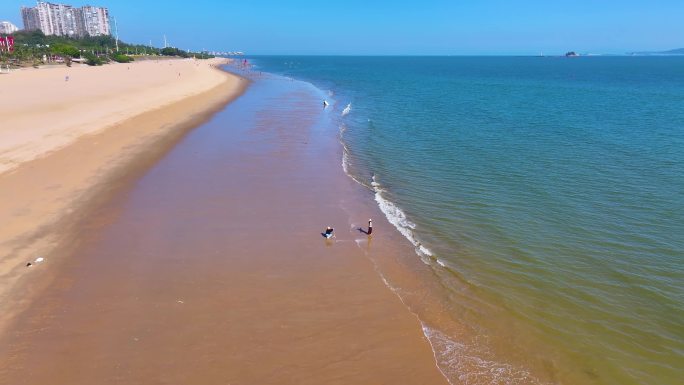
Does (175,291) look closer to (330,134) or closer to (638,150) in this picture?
(330,134)

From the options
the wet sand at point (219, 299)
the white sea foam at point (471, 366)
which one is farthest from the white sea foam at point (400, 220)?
the white sea foam at point (471, 366)

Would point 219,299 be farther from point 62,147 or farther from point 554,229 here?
point 62,147

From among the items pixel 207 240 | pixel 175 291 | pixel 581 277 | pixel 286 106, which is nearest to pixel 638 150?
pixel 581 277

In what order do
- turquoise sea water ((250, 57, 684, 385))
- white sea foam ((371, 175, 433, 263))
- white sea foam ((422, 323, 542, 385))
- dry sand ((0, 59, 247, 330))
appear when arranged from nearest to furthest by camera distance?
1. white sea foam ((422, 323, 542, 385))
2. turquoise sea water ((250, 57, 684, 385))
3. dry sand ((0, 59, 247, 330))
4. white sea foam ((371, 175, 433, 263))

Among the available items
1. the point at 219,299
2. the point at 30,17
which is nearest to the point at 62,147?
the point at 219,299

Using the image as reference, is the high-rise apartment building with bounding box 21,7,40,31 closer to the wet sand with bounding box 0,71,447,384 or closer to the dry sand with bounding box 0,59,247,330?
the dry sand with bounding box 0,59,247,330

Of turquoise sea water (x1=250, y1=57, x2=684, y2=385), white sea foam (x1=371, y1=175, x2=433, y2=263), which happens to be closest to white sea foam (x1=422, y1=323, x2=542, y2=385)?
turquoise sea water (x1=250, y1=57, x2=684, y2=385)
